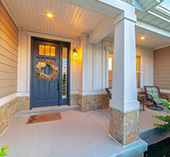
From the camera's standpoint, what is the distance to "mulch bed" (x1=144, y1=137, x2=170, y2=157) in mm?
1780

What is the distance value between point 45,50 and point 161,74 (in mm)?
5487

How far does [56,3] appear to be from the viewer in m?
1.83

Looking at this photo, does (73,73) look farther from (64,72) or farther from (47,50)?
(47,50)

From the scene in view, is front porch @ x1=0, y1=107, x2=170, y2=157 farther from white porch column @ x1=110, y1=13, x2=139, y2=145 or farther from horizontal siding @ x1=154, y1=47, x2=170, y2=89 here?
horizontal siding @ x1=154, y1=47, x2=170, y2=89

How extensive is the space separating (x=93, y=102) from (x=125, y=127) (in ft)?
5.59

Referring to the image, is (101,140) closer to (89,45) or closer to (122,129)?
(122,129)

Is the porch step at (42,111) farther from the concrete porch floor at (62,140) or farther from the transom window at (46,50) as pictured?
the transom window at (46,50)

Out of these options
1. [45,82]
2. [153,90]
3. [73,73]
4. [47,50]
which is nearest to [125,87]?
[73,73]

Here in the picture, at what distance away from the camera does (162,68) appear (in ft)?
13.6

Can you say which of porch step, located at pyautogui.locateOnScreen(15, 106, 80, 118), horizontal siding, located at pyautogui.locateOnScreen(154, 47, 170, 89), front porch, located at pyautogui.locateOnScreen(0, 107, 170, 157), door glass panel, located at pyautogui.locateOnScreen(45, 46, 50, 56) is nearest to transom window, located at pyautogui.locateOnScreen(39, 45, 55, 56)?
door glass panel, located at pyautogui.locateOnScreen(45, 46, 50, 56)

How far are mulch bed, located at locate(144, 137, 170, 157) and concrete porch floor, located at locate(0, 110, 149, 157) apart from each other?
0.67m

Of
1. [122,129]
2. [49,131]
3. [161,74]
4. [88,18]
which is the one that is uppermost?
[88,18]

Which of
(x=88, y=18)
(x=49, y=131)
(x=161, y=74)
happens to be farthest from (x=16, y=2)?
(x=161, y=74)

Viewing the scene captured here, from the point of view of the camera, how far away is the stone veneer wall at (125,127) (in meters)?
1.45
